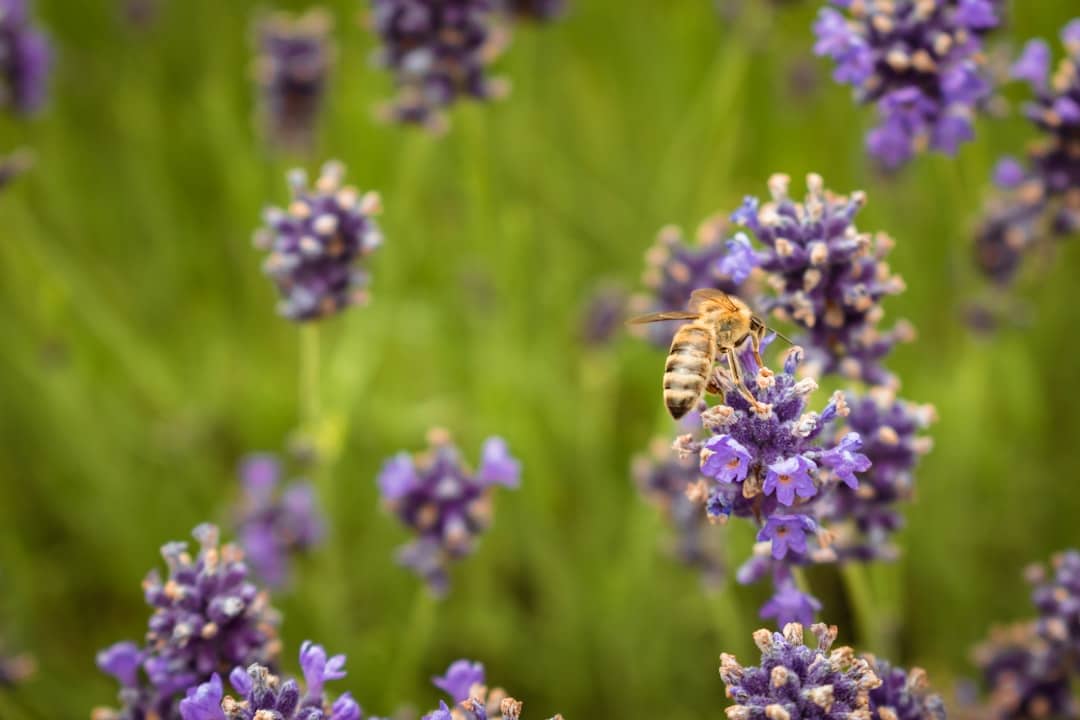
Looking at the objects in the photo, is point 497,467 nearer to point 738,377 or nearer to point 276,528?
point 738,377

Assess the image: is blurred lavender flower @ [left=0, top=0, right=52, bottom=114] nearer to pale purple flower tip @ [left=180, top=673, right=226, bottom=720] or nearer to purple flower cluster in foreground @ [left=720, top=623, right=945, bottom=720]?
pale purple flower tip @ [left=180, top=673, right=226, bottom=720]

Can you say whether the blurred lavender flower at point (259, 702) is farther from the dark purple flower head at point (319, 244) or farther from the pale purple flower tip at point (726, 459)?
the dark purple flower head at point (319, 244)

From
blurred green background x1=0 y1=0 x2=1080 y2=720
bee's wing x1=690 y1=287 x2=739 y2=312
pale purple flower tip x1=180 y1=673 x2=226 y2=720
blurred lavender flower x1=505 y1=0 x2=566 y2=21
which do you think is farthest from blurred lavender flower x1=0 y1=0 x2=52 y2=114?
pale purple flower tip x1=180 y1=673 x2=226 y2=720

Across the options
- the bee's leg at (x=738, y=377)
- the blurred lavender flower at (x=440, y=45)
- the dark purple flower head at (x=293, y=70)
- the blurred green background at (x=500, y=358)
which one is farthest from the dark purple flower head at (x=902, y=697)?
the dark purple flower head at (x=293, y=70)

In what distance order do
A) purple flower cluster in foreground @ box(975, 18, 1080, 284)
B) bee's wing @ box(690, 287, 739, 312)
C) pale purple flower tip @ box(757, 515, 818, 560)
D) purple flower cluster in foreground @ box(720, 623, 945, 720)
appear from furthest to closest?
purple flower cluster in foreground @ box(975, 18, 1080, 284)
bee's wing @ box(690, 287, 739, 312)
pale purple flower tip @ box(757, 515, 818, 560)
purple flower cluster in foreground @ box(720, 623, 945, 720)

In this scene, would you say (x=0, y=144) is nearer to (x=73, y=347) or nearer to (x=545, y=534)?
(x=73, y=347)

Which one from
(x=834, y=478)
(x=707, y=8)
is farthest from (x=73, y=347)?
(x=834, y=478)

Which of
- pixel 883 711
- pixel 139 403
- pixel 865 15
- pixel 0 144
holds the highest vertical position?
pixel 0 144
